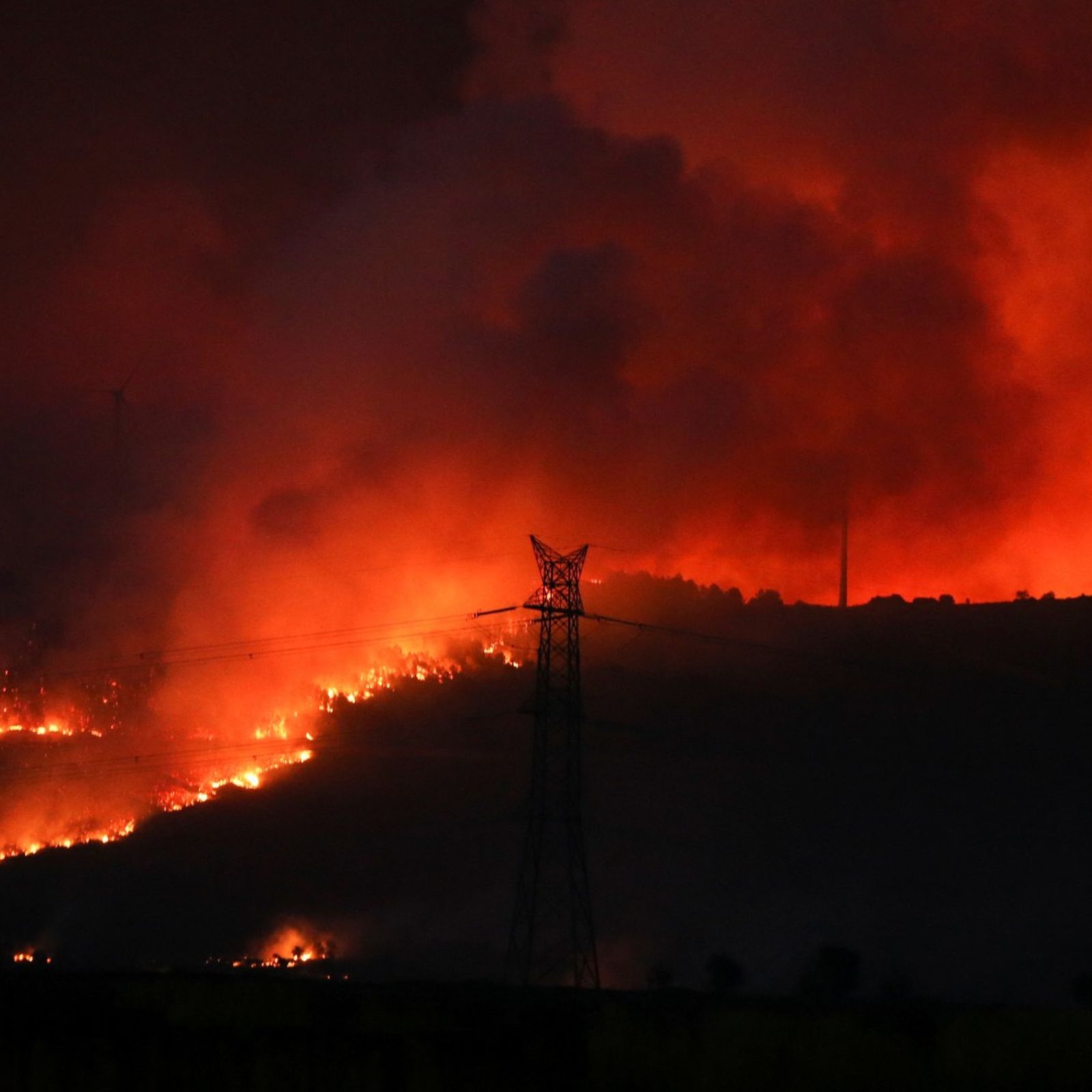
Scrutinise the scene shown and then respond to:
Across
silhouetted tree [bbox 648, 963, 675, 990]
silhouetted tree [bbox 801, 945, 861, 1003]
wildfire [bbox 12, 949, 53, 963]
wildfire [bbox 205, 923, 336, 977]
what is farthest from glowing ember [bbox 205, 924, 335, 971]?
silhouetted tree [bbox 801, 945, 861, 1003]

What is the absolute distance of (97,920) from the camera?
13862cm

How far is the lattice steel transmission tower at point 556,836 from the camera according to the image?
244 ft

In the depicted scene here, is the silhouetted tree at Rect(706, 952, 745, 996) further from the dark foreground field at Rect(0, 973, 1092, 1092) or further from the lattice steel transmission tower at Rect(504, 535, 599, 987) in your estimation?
the dark foreground field at Rect(0, 973, 1092, 1092)

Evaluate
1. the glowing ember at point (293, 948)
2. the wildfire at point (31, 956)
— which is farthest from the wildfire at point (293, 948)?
the wildfire at point (31, 956)

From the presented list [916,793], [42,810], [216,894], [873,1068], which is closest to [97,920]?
[216,894]

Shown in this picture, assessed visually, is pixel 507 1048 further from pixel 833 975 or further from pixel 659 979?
pixel 659 979

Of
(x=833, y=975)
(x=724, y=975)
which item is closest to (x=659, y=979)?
(x=724, y=975)

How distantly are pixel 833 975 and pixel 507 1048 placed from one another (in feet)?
190

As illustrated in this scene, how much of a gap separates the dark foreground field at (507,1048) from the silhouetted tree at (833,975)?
48.0 meters

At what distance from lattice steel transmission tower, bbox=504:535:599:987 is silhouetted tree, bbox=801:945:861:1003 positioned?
11955mm

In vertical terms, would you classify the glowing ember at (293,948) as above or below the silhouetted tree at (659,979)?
above

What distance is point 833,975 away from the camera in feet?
274

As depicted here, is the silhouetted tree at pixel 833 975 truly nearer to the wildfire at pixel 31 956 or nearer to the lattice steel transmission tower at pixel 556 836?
the lattice steel transmission tower at pixel 556 836

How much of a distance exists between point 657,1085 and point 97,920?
405ft
